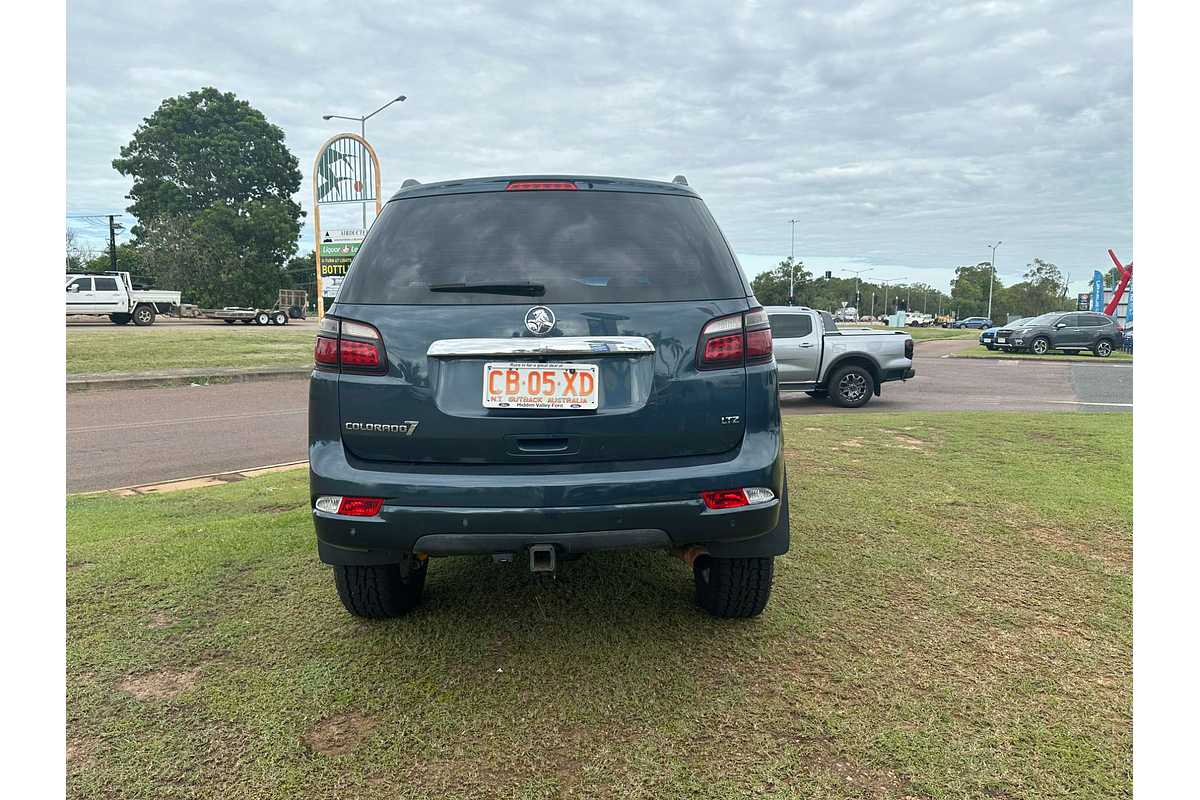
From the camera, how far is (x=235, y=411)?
10977mm

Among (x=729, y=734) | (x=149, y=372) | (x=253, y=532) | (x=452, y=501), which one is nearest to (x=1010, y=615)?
(x=729, y=734)

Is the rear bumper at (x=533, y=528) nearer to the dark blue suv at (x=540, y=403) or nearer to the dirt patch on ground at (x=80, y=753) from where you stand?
the dark blue suv at (x=540, y=403)

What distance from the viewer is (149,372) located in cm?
1437

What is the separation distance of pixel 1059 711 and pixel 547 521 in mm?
1831

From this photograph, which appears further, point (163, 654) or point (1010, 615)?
point (1010, 615)

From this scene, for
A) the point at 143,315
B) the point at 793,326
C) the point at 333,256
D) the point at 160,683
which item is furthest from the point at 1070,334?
the point at 143,315

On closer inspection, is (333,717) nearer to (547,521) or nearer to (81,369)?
(547,521)

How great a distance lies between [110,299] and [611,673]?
105 ft

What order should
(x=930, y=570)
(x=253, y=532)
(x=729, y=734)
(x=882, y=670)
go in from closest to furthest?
(x=729, y=734) → (x=882, y=670) → (x=930, y=570) → (x=253, y=532)

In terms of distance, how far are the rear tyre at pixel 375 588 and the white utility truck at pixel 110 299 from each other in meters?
30.1

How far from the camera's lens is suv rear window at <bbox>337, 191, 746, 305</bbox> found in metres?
2.66

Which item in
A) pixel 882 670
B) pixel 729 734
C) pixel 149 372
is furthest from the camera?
pixel 149 372

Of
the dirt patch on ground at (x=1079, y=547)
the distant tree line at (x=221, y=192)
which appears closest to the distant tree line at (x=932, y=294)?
the distant tree line at (x=221, y=192)

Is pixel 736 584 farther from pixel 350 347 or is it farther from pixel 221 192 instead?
pixel 221 192
